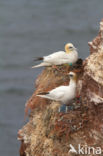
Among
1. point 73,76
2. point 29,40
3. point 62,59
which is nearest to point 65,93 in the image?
point 73,76

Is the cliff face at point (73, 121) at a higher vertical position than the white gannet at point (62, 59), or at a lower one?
lower

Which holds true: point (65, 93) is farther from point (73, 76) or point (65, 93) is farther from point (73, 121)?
point (73, 121)

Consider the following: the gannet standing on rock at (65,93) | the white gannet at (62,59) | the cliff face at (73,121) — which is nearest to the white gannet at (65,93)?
Result: the gannet standing on rock at (65,93)

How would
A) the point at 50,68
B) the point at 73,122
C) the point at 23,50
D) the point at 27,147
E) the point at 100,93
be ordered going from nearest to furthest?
the point at 100,93, the point at 73,122, the point at 27,147, the point at 50,68, the point at 23,50

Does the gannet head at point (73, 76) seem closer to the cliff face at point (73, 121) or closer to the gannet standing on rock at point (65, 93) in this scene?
the gannet standing on rock at point (65, 93)

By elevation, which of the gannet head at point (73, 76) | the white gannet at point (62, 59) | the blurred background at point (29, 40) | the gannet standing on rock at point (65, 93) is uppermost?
the blurred background at point (29, 40)

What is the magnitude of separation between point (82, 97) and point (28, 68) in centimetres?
762

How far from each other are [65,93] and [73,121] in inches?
25.4

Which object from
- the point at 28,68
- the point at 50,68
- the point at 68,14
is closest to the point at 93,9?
the point at 68,14

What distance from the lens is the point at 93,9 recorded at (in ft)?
51.5

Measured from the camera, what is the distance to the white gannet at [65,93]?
689 cm

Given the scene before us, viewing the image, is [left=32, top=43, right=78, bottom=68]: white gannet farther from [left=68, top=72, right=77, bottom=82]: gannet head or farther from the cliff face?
[left=68, top=72, right=77, bottom=82]: gannet head

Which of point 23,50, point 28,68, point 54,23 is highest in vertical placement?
point 54,23

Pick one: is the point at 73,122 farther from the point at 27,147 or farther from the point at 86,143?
the point at 27,147
